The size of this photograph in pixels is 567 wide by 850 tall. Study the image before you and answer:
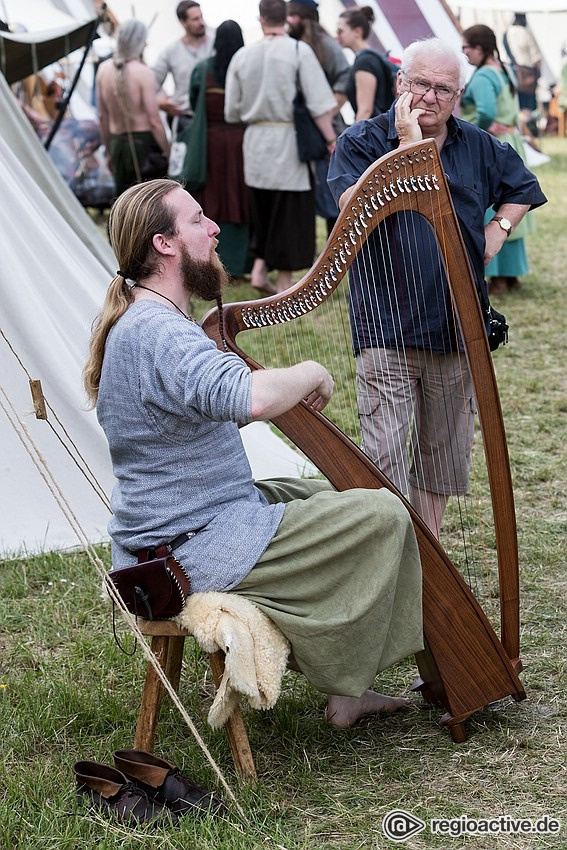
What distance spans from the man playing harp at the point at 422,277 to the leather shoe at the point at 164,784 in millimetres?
1076

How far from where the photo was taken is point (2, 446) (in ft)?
13.1

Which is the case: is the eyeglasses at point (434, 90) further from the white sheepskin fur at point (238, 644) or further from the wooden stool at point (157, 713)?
the wooden stool at point (157, 713)

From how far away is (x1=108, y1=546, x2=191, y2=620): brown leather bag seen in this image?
235cm

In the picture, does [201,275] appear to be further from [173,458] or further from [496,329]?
[496,329]

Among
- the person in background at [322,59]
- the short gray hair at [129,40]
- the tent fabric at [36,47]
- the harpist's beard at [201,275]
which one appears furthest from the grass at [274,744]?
the short gray hair at [129,40]

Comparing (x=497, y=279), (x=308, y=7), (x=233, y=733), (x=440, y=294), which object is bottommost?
(x=497, y=279)

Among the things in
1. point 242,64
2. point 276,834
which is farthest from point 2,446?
point 242,64

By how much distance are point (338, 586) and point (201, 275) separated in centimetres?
74

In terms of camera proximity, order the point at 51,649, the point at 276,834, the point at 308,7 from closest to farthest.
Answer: the point at 276,834 → the point at 51,649 → the point at 308,7

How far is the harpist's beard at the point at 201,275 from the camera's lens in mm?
2430

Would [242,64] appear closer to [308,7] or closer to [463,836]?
[308,7]

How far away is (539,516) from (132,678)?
69.9 inches

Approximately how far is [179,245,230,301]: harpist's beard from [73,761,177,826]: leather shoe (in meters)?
1.05

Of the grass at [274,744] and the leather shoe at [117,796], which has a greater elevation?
the leather shoe at [117,796]
